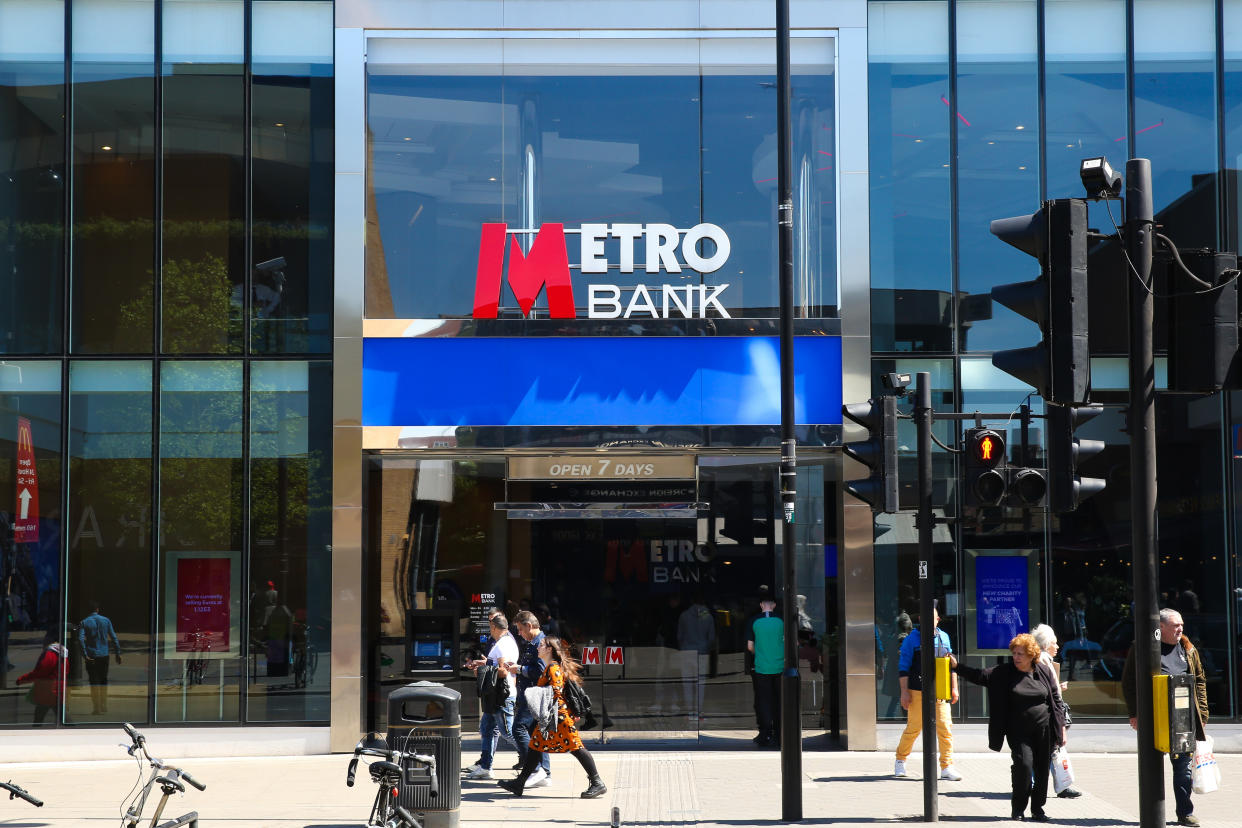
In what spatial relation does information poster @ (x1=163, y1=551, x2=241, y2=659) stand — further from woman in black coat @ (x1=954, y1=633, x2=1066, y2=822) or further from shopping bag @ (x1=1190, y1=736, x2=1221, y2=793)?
shopping bag @ (x1=1190, y1=736, x2=1221, y2=793)

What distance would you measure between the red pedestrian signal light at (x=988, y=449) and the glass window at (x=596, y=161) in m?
5.45

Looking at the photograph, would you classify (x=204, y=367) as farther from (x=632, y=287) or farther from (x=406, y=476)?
(x=632, y=287)

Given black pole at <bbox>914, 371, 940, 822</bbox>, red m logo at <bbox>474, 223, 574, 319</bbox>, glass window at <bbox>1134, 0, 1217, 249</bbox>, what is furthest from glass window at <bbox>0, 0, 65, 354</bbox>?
glass window at <bbox>1134, 0, 1217, 249</bbox>

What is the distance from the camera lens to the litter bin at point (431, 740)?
10.2 metres

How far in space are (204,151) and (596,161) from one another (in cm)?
519

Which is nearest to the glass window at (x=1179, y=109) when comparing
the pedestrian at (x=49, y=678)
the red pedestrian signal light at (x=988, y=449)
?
the red pedestrian signal light at (x=988, y=449)

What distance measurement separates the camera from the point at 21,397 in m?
15.9

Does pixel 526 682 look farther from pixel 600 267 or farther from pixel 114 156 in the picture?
pixel 114 156

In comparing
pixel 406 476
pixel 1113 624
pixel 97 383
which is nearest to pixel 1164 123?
pixel 1113 624

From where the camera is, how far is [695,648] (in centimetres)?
1638

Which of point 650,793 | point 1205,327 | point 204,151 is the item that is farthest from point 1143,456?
point 204,151

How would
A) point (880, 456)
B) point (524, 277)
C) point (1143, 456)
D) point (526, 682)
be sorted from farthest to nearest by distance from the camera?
point (524, 277) → point (526, 682) → point (880, 456) → point (1143, 456)

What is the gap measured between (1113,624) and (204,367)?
40.1 ft

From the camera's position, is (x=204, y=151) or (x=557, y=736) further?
(x=204, y=151)
